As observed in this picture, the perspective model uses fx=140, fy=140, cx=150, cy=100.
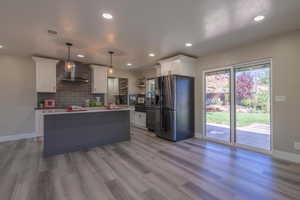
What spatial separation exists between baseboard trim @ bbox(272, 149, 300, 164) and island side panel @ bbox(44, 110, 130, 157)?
141 inches

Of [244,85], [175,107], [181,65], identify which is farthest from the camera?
[181,65]

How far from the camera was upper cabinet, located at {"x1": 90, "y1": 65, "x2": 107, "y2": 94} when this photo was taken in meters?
5.42

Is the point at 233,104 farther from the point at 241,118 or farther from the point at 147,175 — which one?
the point at 147,175

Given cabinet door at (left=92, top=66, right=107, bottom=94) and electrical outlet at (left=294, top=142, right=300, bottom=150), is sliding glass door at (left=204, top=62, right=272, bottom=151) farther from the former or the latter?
cabinet door at (left=92, top=66, right=107, bottom=94)

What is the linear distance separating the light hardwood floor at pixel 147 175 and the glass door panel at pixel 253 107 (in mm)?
507

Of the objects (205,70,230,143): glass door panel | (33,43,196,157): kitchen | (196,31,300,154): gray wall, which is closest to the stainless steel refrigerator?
(33,43,196,157): kitchen

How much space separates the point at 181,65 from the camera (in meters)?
4.29

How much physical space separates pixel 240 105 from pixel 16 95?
660cm

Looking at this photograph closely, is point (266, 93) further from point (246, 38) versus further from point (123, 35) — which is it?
point (123, 35)

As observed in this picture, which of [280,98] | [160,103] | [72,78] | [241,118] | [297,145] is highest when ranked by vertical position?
[72,78]

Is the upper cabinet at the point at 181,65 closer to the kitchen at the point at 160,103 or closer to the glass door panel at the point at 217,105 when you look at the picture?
the kitchen at the point at 160,103

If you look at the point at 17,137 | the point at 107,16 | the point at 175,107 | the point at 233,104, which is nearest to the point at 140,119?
the point at 175,107

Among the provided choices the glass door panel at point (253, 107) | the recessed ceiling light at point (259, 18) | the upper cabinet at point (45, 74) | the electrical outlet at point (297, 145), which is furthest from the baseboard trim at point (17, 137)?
the electrical outlet at point (297, 145)

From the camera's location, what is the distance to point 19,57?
14.5 ft
